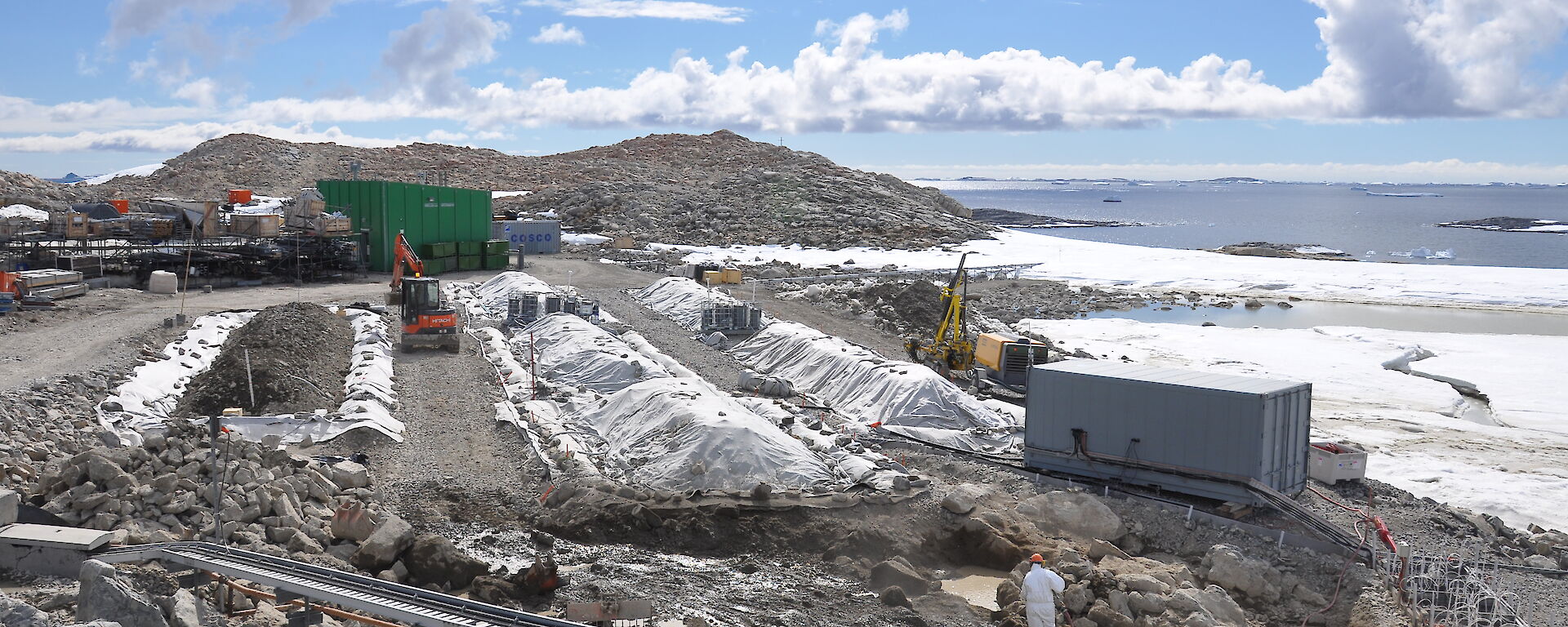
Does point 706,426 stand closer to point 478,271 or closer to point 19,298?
point 19,298

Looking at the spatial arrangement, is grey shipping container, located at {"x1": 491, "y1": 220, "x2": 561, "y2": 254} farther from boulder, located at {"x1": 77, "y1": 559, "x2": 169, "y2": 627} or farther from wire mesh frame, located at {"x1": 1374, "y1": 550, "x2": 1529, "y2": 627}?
wire mesh frame, located at {"x1": 1374, "y1": 550, "x2": 1529, "y2": 627}

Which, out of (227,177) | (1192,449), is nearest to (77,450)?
(1192,449)

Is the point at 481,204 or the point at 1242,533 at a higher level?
the point at 481,204

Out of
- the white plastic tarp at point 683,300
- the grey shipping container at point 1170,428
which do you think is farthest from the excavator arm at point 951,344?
the grey shipping container at point 1170,428

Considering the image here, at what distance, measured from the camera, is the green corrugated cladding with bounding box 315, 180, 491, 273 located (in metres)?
43.4

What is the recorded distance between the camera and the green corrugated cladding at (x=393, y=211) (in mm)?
43375

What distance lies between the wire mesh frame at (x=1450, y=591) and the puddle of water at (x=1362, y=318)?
93.4 ft

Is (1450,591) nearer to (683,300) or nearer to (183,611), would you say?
(183,611)

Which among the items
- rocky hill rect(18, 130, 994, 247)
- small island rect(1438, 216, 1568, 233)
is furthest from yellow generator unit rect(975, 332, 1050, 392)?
small island rect(1438, 216, 1568, 233)

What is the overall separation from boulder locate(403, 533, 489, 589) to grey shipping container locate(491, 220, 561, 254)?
135 feet

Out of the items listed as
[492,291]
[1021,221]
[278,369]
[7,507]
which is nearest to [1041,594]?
[7,507]

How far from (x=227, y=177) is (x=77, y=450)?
70.4 meters

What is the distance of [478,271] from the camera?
4622 cm

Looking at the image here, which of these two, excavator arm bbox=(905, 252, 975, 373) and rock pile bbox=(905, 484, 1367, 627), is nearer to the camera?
rock pile bbox=(905, 484, 1367, 627)
